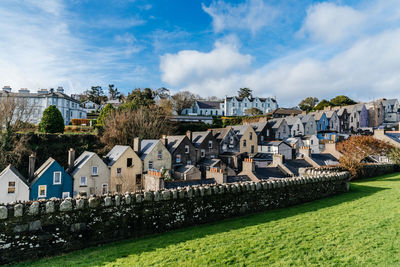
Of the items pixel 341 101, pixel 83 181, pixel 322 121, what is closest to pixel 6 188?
pixel 83 181

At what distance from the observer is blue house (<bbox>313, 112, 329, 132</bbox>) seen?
2559 inches

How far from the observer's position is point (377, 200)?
12.4 m

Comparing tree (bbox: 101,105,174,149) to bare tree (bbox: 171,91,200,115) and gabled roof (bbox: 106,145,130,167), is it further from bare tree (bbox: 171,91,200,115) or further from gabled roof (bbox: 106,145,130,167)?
bare tree (bbox: 171,91,200,115)

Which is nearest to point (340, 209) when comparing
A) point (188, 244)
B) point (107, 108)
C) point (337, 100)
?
point (188, 244)

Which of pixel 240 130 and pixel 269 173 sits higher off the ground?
pixel 240 130

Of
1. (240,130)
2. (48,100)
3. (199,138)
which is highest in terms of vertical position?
(48,100)

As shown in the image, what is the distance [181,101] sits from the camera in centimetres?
8538

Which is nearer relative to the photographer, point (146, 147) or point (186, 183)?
point (186, 183)

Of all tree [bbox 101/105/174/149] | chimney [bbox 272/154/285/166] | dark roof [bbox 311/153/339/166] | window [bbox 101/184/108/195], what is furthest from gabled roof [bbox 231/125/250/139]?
window [bbox 101/184/108/195]

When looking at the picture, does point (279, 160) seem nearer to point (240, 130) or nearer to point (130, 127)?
point (240, 130)

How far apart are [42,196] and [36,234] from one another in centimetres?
2170

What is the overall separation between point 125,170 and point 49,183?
861 cm

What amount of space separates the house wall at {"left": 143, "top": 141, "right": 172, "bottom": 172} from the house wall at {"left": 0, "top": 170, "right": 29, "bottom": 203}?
45.1ft

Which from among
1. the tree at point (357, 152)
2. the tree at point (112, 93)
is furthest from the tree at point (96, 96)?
the tree at point (357, 152)
